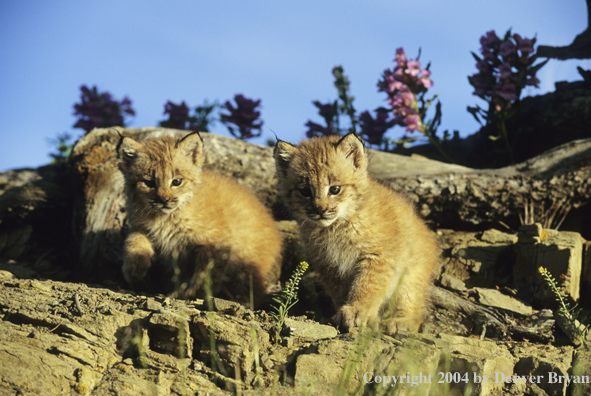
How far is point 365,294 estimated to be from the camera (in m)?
3.91

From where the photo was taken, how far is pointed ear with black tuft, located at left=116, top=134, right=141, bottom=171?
484cm

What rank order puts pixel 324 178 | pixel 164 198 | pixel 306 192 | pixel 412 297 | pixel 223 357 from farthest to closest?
pixel 164 198 < pixel 412 297 < pixel 306 192 < pixel 324 178 < pixel 223 357

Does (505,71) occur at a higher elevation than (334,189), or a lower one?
higher

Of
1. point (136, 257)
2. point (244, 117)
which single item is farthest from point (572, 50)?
point (136, 257)

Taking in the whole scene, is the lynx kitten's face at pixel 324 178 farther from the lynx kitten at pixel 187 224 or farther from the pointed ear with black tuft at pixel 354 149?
the lynx kitten at pixel 187 224

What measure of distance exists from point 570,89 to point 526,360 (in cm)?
676

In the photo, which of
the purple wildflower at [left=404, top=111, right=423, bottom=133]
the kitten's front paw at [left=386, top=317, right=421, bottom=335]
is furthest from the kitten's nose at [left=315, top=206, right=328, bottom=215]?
the purple wildflower at [left=404, top=111, right=423, bottom=133]

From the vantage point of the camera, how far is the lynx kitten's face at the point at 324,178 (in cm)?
396

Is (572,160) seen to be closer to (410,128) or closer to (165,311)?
(410,128)

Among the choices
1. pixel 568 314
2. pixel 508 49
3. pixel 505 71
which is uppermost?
pixel 508 49

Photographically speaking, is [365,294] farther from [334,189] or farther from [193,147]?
[193,147]

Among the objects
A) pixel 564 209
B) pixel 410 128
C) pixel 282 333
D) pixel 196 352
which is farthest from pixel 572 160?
pixel 196 352

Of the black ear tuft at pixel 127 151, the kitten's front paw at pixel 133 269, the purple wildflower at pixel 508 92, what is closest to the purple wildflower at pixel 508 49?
the purple wildflower at pixel 508 92

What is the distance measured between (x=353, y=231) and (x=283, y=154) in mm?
979
